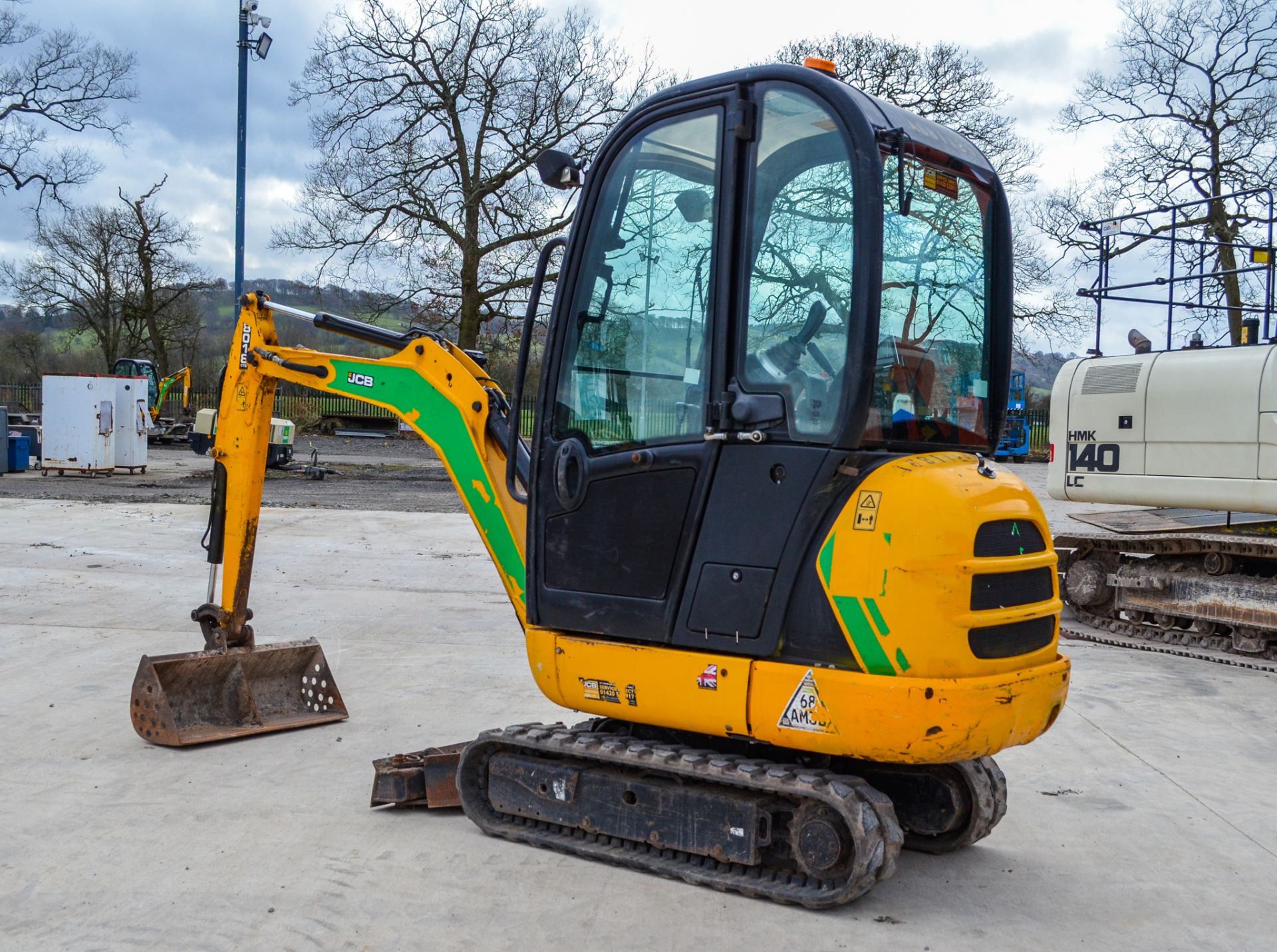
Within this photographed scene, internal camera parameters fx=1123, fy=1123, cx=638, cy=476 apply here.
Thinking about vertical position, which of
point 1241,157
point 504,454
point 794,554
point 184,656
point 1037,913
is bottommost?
point 1037,913

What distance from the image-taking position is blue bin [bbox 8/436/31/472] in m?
21.4

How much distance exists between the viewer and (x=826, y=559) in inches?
141

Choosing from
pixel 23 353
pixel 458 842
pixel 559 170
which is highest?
pixel 23 353

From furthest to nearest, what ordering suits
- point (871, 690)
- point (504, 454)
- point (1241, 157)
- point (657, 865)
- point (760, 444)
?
1. point (1241, 157)
2. point (504, 454)
3. point (657, 865)
4. point (760, 444)
5. point (871, 690)

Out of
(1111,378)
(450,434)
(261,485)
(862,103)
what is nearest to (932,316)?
(862,103)

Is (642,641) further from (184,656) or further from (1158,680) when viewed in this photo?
(1158,680)

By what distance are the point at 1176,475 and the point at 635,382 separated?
6.81 m

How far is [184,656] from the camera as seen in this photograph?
5582 mm

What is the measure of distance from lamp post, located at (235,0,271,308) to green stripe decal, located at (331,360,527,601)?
A: 636 inches

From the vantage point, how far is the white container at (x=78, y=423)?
822 inches

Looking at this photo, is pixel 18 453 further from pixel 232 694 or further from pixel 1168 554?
pixel 1168 554

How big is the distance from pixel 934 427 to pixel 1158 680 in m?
4.94

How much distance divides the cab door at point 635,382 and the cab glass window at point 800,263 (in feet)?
0.42

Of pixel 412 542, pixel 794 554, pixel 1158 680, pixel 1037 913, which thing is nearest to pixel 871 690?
pixel 794 554
